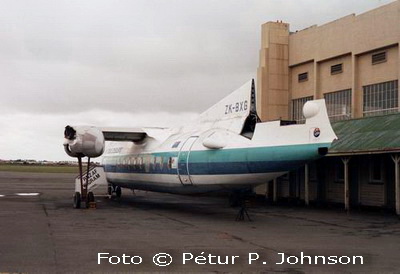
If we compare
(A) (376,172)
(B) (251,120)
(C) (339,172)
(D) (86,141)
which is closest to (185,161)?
(B) (251,120)

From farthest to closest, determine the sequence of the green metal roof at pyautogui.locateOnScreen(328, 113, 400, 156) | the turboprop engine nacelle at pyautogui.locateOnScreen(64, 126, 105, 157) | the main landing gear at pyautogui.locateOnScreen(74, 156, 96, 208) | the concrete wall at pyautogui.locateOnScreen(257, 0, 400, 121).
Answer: the concrete wall at pyautogui.locateOnScreen(257, 0, 400, 121)
the main landing gear at pyautogui.locateOnScreen(74, 156, 96, 208)
the turboprop engine nacelle at pyautogui.locateOnScreen(64, 126, 105, 157)
the green metal roof at pyautogui.locateOnScreen(328, 113, 400, 156)

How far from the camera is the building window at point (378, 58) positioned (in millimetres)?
28837

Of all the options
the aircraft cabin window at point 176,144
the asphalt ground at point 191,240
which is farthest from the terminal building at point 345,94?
the aircraft cabin window at point 176,144

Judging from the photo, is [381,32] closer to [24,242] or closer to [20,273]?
[24,242]

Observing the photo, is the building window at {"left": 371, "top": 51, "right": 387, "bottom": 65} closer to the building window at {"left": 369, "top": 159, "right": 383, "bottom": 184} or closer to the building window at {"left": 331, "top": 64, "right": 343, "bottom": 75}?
the building window at {"left": 331, "top": 64, "right": 343, "bottom": 75}

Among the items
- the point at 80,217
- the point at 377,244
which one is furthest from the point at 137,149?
A: the point at 377,244

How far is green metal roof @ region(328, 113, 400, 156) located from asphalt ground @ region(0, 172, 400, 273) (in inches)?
111

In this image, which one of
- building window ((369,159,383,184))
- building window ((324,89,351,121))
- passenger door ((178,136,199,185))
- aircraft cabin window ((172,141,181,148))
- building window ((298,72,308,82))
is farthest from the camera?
building window ((298,72,308,82))

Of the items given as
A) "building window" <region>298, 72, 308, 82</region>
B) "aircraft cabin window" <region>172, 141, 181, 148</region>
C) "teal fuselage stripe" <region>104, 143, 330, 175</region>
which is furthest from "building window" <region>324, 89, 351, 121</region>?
"teal fuselage stripe" <region>104, 143, 330, 175</region>

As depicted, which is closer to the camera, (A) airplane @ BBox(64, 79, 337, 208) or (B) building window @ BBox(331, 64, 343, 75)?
(A) airplane @ BBox(64, 79, 337, 208)

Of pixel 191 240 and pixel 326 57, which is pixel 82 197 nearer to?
pixel 191 240

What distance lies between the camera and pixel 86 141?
23.7m

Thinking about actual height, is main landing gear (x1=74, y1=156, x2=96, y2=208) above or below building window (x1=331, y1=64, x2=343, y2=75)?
below

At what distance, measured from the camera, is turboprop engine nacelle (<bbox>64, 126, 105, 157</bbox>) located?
2367 centimetres
